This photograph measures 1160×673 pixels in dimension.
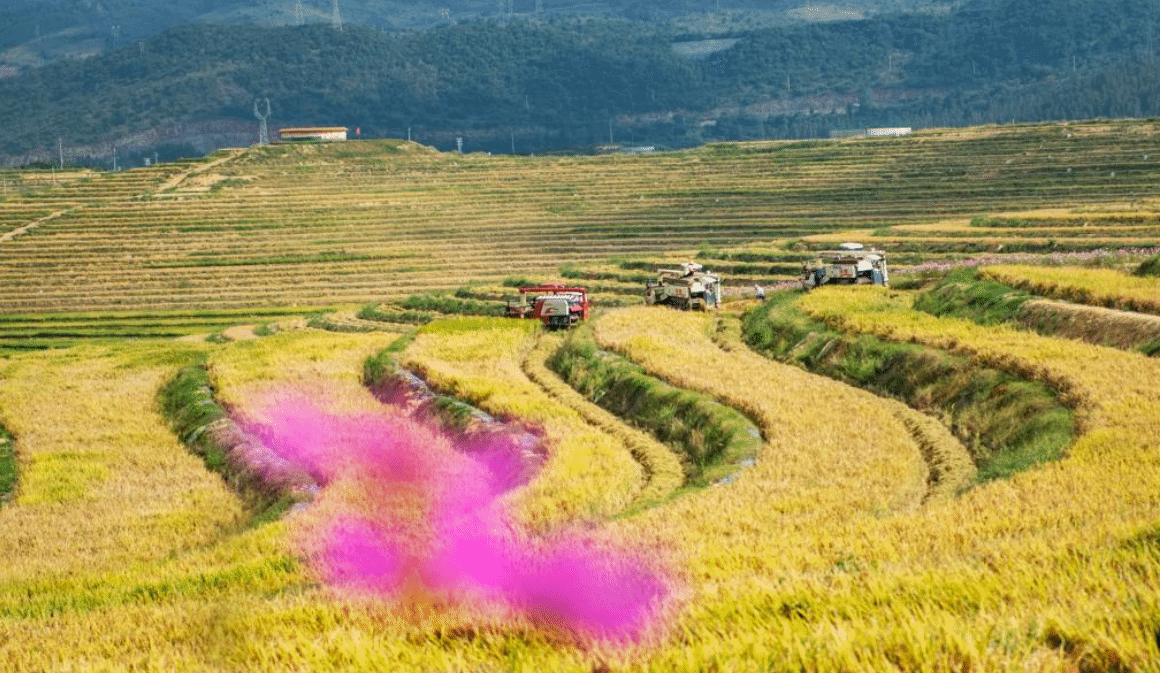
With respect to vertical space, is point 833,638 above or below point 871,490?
above

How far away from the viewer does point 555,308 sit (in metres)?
51.1

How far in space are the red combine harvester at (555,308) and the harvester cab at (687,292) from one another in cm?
263

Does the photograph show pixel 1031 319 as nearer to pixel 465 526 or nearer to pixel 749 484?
pixel 749 484

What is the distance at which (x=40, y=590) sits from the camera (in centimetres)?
1884

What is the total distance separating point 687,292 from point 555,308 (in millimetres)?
6157

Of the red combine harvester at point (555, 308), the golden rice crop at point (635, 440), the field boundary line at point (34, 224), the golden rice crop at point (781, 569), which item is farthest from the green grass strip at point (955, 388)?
the field boundary line at point (34, 224)

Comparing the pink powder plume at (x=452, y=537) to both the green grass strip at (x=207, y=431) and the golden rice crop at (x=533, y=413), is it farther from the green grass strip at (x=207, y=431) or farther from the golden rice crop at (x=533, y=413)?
the green grass strip at (x=207, y=431)

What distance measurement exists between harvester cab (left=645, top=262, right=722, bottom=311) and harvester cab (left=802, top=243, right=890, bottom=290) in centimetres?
323

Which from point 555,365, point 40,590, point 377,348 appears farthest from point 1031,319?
point 40,590

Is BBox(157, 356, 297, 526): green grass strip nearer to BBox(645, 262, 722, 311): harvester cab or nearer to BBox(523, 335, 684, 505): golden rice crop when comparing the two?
BBox(523, 335, 684, 505): golden rice crop

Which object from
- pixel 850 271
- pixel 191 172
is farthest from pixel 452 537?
pixel 191 172

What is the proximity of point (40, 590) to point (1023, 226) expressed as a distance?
61.7 metres

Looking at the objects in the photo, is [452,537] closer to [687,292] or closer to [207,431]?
[207,431]

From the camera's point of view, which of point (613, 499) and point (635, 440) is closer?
point (613, 499)
